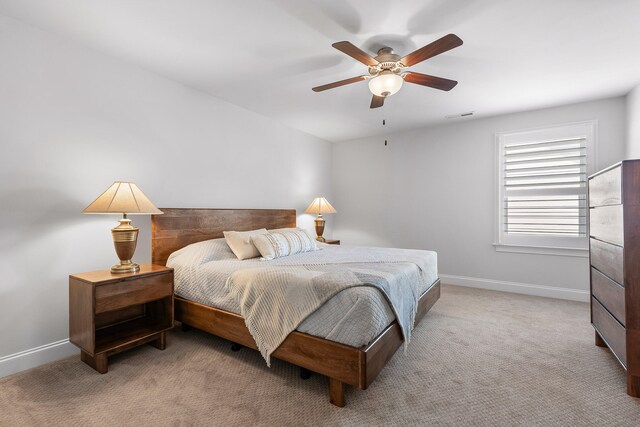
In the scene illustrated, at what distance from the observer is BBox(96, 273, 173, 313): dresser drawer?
2066mm

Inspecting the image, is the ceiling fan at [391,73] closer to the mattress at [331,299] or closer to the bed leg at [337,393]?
the mattress at [331,299]

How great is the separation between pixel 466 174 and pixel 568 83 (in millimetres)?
1577

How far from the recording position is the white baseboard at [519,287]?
3.73m

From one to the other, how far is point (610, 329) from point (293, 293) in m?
2.27

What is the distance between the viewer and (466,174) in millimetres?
4406

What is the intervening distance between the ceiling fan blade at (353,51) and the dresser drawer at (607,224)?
6.28ft

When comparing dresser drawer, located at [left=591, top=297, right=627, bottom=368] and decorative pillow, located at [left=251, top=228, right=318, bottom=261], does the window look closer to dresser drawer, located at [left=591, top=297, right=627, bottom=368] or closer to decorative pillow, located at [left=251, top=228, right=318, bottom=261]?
dresser drawer, located at [left=591, top=297, right=627, bottom=368]

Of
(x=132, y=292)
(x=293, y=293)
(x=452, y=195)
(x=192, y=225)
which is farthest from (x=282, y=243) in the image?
(x=452, y=195)

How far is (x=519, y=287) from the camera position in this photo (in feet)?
13.3

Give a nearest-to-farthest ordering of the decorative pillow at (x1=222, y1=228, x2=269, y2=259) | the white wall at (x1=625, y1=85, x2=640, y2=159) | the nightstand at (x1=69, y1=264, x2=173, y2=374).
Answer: the nightstand at (x1=69, y1=264, x2=173, y2=374) < the decorative pillow at (x1=222, y1=228, x2=269, y2=259) < the white wall at (x1=625, y1=85, x2=640, y2=159)

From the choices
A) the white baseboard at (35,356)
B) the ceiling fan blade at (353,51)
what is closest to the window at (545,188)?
the ceiling fan blade at (353,51)

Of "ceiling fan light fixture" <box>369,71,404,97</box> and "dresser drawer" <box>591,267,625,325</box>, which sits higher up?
"ceiling fan light fixture" <box>369,71,404,97</box>

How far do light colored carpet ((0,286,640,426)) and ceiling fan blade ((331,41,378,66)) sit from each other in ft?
7.25

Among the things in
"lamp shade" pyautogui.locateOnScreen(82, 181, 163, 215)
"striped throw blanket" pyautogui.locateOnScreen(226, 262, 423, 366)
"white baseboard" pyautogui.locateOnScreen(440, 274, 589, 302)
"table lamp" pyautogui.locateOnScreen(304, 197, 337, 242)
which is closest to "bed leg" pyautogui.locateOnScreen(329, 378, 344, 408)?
"striped throw blanket" pyautogui.locateOnScreen(226, 262, 423, 366)
